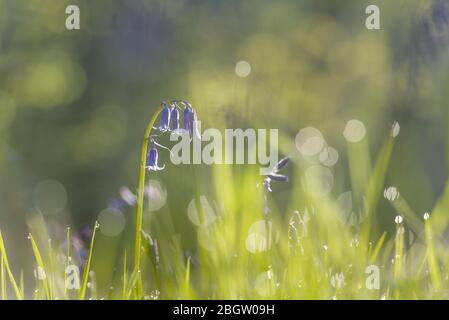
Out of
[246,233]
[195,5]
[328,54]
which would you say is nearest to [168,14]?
[195,5]

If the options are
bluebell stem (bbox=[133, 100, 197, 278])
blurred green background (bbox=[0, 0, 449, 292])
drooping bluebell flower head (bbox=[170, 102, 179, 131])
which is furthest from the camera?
blurred green background (bbox=[0, 0, 449, 292])

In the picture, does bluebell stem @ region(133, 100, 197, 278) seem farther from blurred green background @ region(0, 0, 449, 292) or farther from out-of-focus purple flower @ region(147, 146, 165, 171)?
blurred green background @ region(0, 0, 449, 292)

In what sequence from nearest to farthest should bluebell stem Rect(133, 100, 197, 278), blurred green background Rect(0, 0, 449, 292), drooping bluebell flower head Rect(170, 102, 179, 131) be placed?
bluebell stem Rect(133, 100, 197, 278), drooping bluebell flower head Rect(170, 102, 179, 131), blurred green background Rect(0, 0, 449, 292)

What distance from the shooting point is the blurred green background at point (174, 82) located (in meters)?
5.23

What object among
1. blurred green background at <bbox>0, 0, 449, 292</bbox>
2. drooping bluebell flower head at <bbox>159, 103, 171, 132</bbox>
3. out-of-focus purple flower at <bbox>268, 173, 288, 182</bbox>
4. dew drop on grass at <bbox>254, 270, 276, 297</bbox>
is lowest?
dew drop on grass at <bbox>254, 270, 276, 297</bbox>

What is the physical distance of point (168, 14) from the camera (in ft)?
20.1

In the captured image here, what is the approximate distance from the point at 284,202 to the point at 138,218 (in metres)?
3.15

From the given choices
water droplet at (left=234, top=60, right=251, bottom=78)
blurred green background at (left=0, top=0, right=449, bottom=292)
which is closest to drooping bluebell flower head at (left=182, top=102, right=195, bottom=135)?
blurred green background at (left=0, top=0, right=449, bottom=292)

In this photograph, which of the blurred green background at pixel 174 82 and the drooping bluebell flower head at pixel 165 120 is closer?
the drooping bluebell flower head at pixel 165 120

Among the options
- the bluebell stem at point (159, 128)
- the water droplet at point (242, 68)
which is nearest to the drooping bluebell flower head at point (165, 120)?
the bluebell stem at point (159, 128)

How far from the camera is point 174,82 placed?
6.23 meters

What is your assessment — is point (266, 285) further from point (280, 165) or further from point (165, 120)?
point (165, 120)

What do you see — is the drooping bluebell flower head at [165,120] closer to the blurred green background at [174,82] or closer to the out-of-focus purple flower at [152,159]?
the out-of-focus purple flower at [152,159]

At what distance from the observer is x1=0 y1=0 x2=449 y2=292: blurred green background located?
523cm
